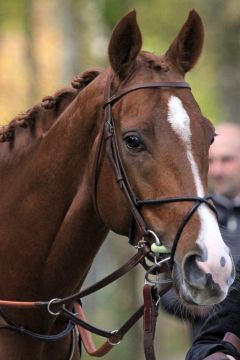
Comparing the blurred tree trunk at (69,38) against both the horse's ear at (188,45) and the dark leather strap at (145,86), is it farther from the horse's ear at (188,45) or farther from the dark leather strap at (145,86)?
the dark leather strap at (145,86)

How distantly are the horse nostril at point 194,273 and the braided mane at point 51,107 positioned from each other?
1177 mm

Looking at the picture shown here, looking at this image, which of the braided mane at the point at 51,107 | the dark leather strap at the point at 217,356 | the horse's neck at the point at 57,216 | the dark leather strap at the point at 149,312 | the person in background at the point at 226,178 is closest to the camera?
the dark leather strap at the point at 217,356

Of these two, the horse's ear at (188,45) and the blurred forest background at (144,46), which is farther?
the blurred forest background at (144,46)

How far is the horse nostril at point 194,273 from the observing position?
3726mm

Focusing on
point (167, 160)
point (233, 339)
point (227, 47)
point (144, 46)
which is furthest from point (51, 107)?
point (144, 46)

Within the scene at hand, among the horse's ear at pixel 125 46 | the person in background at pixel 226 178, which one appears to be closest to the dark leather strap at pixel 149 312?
the horse's ear at pixel 125 46

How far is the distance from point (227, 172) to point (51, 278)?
235 centimetres

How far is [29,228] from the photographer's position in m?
4.47

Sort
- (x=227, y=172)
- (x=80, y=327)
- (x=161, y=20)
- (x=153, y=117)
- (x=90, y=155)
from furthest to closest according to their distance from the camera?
1. (x=161, y=20)
2. (x=227, y=172)
3. (x=80, y=327)
4. (x=90, y=155)
5. (x=153, y=117)

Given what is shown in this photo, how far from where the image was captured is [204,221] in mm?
3781

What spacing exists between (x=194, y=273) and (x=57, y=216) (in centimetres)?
92

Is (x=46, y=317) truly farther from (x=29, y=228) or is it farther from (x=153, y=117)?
(x=153, y=117)

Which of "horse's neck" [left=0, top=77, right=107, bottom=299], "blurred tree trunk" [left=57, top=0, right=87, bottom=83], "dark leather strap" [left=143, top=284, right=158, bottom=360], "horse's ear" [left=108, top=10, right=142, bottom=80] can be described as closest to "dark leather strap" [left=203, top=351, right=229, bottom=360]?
"dark leather strap" [left=143, top=284, right=158, bottom=360]

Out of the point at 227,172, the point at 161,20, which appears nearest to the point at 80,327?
the point at 227,172
